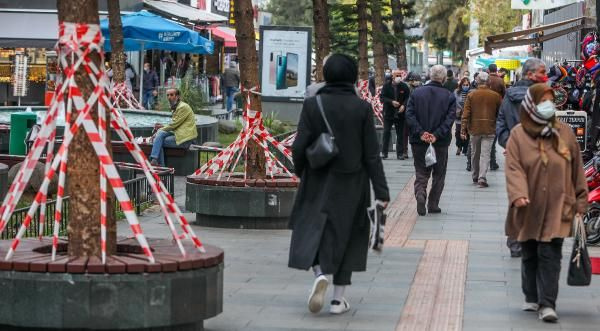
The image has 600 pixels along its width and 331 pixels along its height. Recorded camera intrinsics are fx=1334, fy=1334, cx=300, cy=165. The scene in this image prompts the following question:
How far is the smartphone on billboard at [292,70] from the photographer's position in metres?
28.8

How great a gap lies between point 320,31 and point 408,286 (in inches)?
592

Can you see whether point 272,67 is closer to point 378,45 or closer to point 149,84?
point 378,45

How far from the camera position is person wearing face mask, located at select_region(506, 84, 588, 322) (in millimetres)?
8266

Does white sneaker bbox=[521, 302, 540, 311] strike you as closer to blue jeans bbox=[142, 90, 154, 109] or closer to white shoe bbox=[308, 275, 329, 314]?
white shoe bbox=[308, 275, 329, 314]

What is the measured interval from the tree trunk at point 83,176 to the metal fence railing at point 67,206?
12.1 feet

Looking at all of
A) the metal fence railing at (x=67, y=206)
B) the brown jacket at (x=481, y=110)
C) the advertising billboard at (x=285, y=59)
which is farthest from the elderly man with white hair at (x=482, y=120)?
the advertising billboard at (x=285, y=59)

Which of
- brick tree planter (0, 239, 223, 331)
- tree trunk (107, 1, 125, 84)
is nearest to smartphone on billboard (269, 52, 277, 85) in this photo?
tree trunk (107, 1, 125, 84)

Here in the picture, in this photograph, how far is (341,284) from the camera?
8469 millimetres

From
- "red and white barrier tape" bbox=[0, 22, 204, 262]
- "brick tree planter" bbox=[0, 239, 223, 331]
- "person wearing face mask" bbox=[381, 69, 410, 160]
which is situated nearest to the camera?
"brick tree planter" bbox=[0, 239, 223, 331]

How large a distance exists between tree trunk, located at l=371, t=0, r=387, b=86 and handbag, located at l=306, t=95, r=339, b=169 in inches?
1028

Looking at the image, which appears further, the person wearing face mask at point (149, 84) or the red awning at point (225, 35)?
the red awning at point (225, 35)

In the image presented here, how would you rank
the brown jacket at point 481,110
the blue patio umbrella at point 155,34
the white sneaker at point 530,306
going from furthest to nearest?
the blue patio umbrella at point 155,34 → the brown jacket at point 481,110 → the white sneaker at point 530,306

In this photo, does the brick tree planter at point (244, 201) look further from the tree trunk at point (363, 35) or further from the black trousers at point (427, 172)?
the tree trunk at point (363, 35)

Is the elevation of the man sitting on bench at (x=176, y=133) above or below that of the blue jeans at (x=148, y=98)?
above
